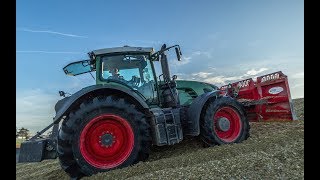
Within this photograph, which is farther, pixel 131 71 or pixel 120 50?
pixel 131 71

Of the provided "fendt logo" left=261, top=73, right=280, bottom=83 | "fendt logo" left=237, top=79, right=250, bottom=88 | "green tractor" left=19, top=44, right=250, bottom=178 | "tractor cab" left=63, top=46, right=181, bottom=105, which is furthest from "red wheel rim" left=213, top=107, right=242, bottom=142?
"fendt logo" left=237, top=79, right=250, bottom=88

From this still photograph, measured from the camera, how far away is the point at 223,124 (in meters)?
8.60

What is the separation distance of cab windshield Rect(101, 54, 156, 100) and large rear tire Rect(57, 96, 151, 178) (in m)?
0.98

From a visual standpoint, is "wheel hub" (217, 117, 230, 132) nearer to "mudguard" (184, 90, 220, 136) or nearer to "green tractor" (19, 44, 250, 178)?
"green tractor" (19, 44, 250, 178)

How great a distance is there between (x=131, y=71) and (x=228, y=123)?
2729 millimetres

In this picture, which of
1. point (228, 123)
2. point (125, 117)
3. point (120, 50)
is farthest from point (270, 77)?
point (125, 117)

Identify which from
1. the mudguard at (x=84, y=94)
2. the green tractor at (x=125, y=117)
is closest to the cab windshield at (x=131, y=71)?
the green tractor at (x=125, y=117)

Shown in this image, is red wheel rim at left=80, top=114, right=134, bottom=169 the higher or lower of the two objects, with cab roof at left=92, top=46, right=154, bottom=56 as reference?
lower

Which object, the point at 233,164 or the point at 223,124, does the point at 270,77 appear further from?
the point at 233,164

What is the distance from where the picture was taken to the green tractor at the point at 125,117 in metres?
7.00

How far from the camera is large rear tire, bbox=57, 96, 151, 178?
6.87 meters
